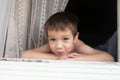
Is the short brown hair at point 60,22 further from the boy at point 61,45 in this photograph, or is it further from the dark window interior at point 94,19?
the dark window interior at point 94,19

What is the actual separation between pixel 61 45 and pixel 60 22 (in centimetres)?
11

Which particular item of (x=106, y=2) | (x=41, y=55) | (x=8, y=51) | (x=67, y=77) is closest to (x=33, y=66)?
(x=67, y=77)

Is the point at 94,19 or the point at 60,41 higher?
the point at 94,19

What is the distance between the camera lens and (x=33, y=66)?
77 centimetres

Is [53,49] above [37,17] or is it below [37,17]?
below

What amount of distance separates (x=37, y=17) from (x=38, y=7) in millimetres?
47

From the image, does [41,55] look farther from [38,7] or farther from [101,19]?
[101,19]

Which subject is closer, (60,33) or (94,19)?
(60,33)

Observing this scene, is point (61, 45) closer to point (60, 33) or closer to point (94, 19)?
point (60, 33)

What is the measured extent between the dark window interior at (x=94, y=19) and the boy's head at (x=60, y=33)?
303 mm

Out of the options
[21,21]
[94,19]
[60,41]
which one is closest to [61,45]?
[60,41]

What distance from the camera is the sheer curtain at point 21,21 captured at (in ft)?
3.93

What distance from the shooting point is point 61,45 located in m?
1.12

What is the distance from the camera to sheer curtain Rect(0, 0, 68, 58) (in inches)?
47.2
